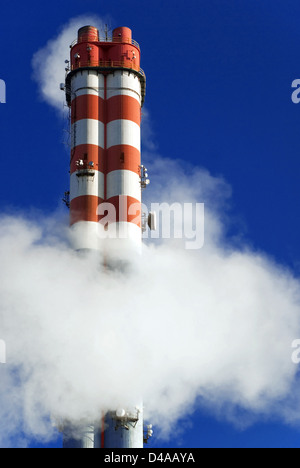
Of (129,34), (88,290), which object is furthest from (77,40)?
(88,290)

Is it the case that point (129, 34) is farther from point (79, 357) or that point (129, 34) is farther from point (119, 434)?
point (119, 434)

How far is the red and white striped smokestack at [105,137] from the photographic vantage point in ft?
223

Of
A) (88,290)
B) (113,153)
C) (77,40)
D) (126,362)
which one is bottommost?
(126,362)

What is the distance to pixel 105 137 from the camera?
71250 mm

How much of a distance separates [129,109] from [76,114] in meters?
4.54

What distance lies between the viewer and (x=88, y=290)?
215 feet

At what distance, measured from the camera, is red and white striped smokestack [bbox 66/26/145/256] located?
223 ft

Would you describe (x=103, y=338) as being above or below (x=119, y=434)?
above
